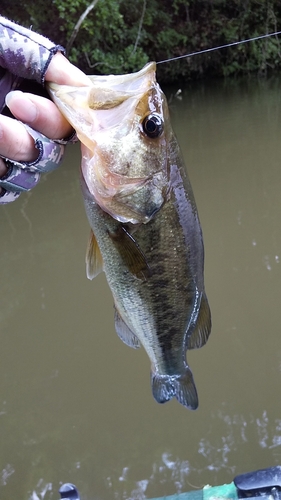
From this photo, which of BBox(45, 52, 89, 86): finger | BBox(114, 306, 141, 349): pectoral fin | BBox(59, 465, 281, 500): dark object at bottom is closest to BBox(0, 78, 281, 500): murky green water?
BBox(59, 465, 281, 500): dark object at bottom

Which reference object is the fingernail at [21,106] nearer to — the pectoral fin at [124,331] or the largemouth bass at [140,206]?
the largemouth bass at [140,206]

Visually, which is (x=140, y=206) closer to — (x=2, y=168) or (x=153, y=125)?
(x=153, y=125)

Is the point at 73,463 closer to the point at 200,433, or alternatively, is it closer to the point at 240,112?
the point at 200,433

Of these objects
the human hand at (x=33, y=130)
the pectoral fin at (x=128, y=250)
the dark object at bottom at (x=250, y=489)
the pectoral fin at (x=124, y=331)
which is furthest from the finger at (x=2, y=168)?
the dark object at bottom at (x=250, y=489)

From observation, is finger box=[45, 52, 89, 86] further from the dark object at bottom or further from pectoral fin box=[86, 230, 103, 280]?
the dark object at bottom

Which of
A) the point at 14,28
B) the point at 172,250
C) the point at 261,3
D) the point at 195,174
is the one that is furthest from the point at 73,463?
the point at 261,3

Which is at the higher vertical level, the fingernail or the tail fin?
the fingernail

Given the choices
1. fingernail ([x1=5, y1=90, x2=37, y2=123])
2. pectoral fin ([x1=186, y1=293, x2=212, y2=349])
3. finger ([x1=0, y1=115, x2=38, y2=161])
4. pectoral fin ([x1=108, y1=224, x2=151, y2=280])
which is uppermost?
fingernail ([x1=5, y1=90, x2=37, y2=123])

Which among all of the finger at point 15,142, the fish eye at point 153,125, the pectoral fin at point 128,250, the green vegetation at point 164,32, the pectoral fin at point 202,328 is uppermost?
the finger at point 15,142
